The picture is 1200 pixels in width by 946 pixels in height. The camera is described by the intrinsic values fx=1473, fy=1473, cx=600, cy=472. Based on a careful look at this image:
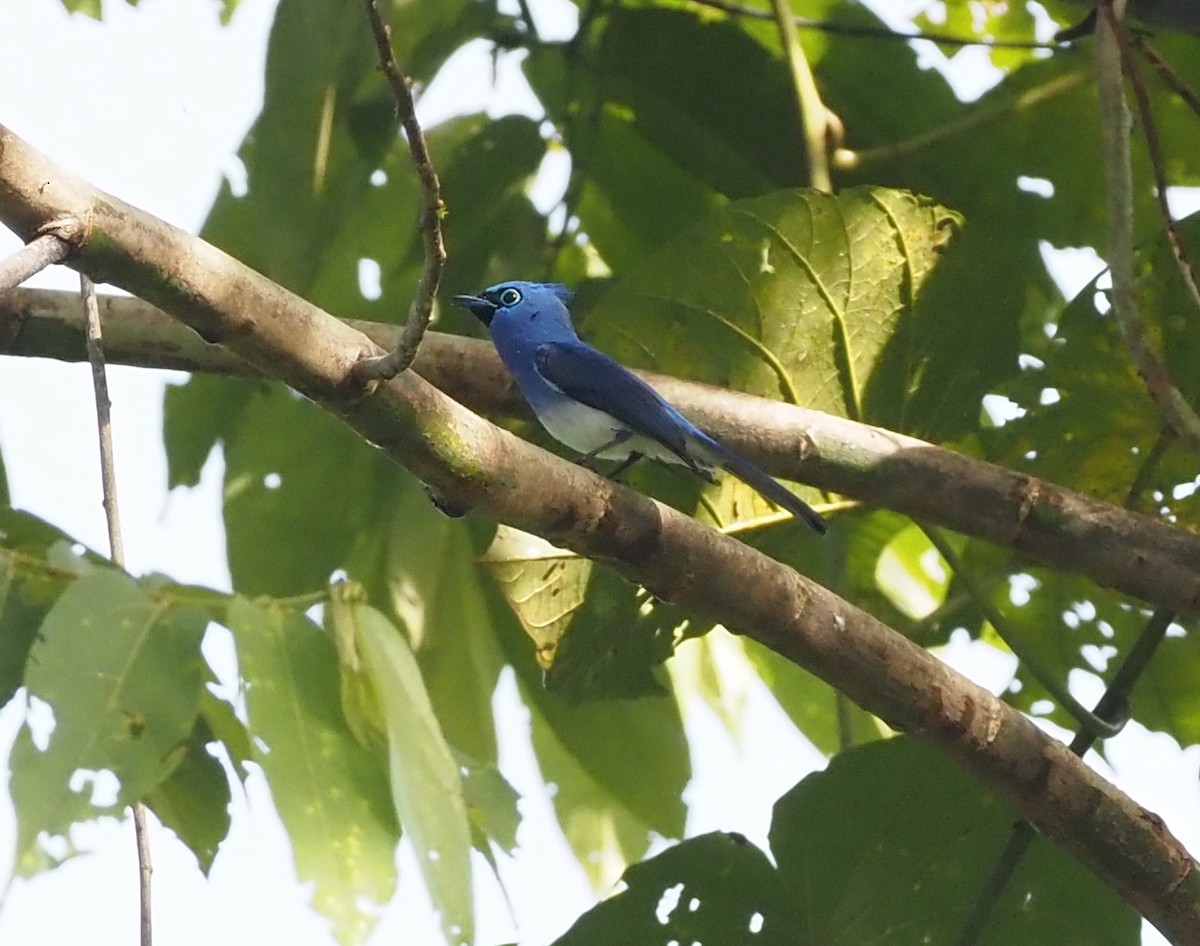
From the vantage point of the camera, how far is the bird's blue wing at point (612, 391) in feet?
7.34

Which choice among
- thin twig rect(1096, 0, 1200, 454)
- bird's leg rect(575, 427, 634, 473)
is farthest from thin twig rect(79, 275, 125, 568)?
thin twig rect(1096, 0, 1200, 454)

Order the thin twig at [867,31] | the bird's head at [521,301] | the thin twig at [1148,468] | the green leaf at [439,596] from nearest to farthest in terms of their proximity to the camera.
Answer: the thin twig at [1148,468]
the bird's head at [521,301]
the green leaf at [439,596]
the thin twig at [867,31]

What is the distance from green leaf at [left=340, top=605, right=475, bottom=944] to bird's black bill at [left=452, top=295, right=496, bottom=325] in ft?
3.32

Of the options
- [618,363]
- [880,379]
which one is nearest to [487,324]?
[618,363]

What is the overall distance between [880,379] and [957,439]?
0.75 feet

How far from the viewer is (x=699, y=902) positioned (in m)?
2.38

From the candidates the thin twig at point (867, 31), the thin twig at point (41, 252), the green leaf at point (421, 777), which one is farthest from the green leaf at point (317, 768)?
the thin twig at point (867, 31)

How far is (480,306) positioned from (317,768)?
1.28 metres

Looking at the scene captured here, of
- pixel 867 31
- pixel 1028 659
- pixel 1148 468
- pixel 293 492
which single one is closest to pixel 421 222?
pixel 1028 659

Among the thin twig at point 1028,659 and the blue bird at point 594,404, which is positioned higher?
the blue bird at point 594,404

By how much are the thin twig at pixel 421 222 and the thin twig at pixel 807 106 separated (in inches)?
61.8

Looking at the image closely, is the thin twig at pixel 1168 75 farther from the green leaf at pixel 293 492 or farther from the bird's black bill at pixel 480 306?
the green leaf at pixel 293 492

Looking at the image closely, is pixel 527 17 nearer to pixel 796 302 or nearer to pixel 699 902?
pixel 796 302

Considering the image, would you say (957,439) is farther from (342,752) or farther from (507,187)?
(342,752)
